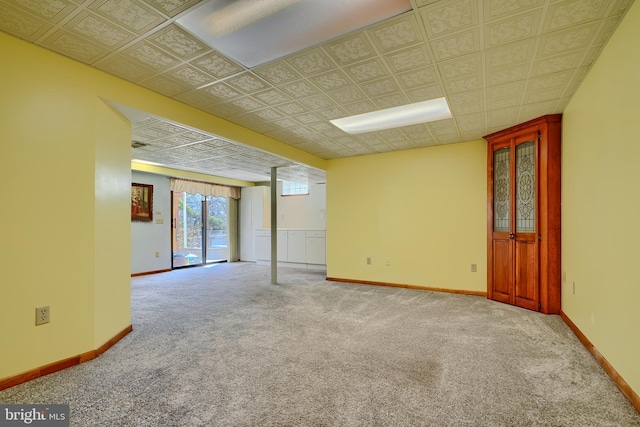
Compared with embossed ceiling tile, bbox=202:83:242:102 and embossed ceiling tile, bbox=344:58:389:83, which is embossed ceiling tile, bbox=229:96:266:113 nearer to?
embossed ceiling tile, bbox=202:83:242:102

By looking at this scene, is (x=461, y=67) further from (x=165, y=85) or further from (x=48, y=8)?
(x=48, y=8)

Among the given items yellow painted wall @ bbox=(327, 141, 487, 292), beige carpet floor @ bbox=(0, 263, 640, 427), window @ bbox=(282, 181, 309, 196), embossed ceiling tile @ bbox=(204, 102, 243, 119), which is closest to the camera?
beige carpet floor @ bbox=(0, 263, 640, 427)

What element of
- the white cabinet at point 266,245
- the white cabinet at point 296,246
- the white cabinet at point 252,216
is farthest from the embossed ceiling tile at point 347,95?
the white cabinet at point 252,216

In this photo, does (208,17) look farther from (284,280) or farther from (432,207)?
(284,280)

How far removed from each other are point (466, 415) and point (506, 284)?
9.25ft

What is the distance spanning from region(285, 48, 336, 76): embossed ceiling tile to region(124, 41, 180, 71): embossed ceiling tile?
89 centimetres

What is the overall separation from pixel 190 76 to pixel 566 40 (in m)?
2.76

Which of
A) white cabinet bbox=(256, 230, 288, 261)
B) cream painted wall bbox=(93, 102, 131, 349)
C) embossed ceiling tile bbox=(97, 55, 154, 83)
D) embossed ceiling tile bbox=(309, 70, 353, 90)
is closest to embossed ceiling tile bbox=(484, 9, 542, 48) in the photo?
embossed ceiling tile bbox=(309, 70, 353, 90)

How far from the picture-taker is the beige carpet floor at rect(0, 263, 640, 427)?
1561mm

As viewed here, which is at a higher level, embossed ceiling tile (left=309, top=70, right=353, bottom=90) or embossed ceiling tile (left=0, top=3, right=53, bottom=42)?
embossed ceiling tile (left=0, top=3, right=53, bottom=42)

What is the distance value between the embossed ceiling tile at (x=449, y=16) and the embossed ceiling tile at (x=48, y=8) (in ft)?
6.59

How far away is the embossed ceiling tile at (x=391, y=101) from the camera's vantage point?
2.82m

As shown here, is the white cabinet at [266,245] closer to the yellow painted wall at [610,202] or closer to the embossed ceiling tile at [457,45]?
the yellow painted wall at [610,202]

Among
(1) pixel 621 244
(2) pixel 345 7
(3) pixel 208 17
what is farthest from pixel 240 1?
(1) pixel 621 244
